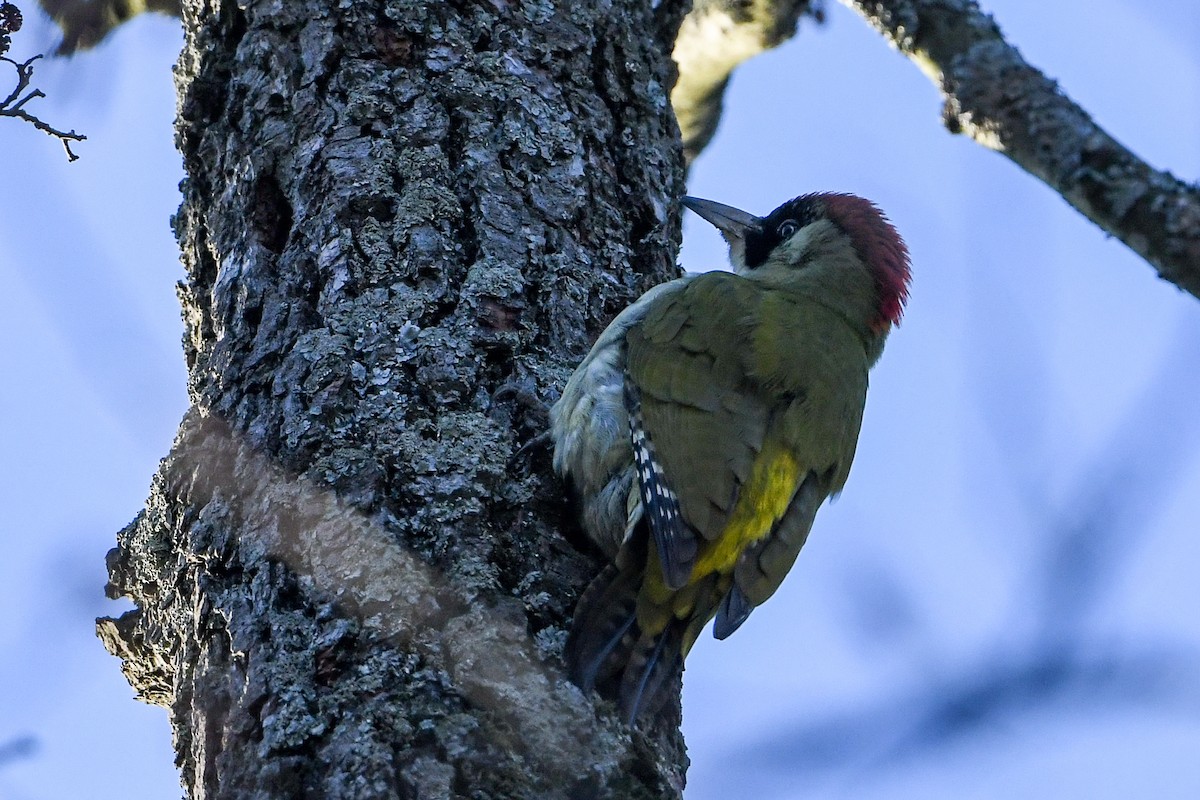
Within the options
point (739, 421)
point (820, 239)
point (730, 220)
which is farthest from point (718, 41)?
point (739, 421)

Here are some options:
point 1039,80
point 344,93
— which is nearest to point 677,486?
point 344,93

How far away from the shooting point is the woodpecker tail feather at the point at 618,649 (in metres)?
2.39

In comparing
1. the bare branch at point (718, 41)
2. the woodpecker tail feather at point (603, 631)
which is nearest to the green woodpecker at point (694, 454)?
the woodpecker tail feather at point (603, 631)

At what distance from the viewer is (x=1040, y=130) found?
329 cm

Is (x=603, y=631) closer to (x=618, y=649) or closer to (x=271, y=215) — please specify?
(x=618, y=649)

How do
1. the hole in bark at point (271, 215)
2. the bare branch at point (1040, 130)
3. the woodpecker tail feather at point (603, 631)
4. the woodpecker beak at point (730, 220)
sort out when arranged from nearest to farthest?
1. the woodpecker tail feather at point (603, 631)
2. the bare branch at point (1040, 130)
3. the hole in bark at point (271, 215)
4. the woodpecker beak at point (730, 220)

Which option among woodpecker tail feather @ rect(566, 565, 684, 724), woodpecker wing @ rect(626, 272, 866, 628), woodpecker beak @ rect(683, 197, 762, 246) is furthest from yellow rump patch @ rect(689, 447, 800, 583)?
woodpecker beak @ rect(683, 197, 762, 246)

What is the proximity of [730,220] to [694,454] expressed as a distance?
1644 millimetres

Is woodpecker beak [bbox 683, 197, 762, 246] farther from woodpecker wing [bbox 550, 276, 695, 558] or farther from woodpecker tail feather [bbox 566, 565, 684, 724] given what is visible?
woodpecker tail feather [bbox 566, 565, 684, 724]

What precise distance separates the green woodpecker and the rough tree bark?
3.1 inches

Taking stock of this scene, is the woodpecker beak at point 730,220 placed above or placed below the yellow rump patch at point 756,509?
above

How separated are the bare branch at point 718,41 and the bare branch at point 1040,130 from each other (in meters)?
1.18

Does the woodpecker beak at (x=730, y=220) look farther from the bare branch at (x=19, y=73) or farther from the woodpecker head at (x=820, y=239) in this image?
the bare branch at (x=19, y=73)

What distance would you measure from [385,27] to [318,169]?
1.38 feet
